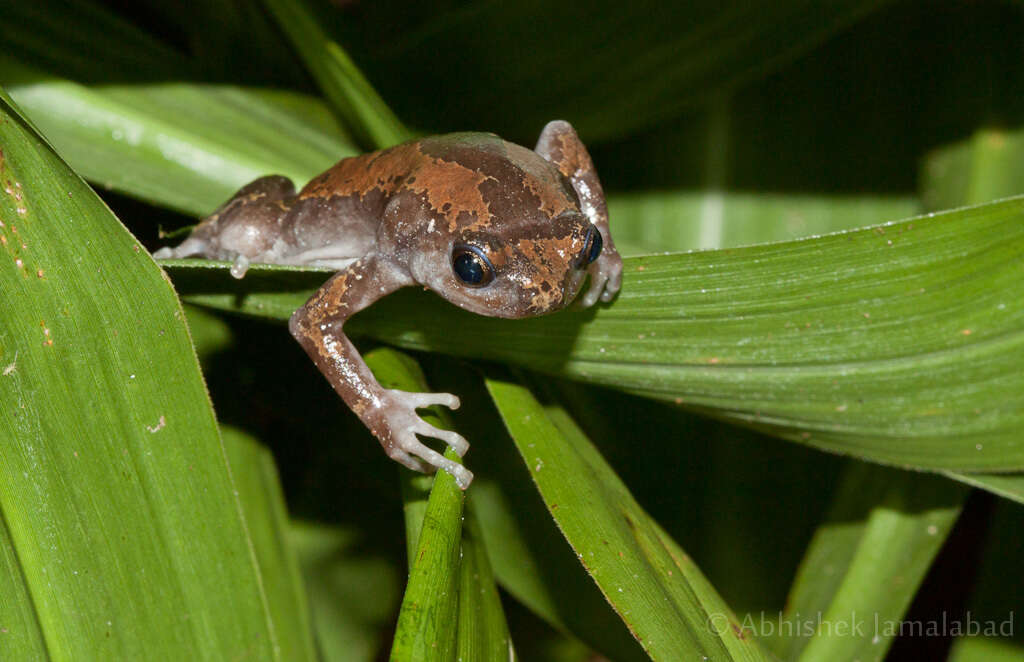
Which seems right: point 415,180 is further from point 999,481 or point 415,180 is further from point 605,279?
point 999,481

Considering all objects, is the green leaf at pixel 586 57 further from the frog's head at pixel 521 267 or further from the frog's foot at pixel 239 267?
the frog's foot at pixel 239 267

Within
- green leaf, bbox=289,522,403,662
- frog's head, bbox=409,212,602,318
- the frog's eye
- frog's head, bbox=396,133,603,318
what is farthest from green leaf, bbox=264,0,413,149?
green leaf, bbox=289,522,403,662

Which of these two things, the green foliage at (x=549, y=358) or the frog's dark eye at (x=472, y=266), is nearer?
the green foliage at (x=549, y=358)

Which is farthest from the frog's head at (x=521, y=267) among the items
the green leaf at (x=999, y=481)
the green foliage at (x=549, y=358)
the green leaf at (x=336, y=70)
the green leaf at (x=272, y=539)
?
the green leaf at (x=999, y=481)

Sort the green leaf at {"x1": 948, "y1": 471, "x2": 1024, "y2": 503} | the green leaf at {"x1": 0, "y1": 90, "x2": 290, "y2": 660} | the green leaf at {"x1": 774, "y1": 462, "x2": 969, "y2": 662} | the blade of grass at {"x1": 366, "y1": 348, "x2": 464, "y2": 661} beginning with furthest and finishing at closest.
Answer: the green leaf at {"x1": 774, "y1": 462, "x2": 969, "y2": 662} < the green leaf at {"x1": 948, "y1": 471, "x2": 1024, "y2": 503} < the green leaf at {"x1": 0, "y1": 90, "x2": 290, "y2": 660} < the blade of grass at {"x1": 366, "y1": 348, "x2": 464, "y2": 661}

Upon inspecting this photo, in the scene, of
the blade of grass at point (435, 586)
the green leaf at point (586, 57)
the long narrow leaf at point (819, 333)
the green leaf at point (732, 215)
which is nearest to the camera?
the blade of grass at point (435, 586)

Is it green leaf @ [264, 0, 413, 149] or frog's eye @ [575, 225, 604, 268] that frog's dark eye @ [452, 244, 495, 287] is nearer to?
frog's eye @ [575, 225, 604, 268]

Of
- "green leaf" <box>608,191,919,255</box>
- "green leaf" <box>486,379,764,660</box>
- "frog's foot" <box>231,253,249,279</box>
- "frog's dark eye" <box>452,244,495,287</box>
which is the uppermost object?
"green leaf" <box>608,191,919,255</box>
